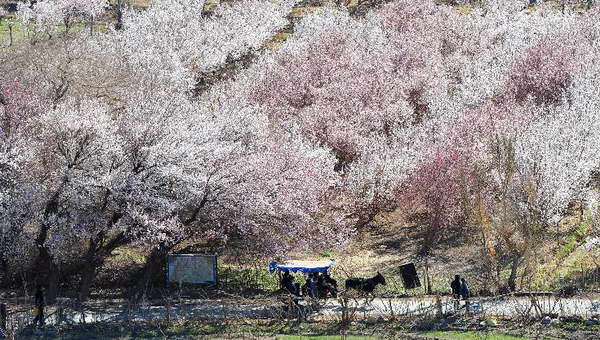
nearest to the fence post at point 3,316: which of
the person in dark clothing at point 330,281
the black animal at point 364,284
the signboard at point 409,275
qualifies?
the person in dark clothing at point 330,281

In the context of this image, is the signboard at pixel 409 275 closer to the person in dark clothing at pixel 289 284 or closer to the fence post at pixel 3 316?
the person in dark clothing at pixel 289 284

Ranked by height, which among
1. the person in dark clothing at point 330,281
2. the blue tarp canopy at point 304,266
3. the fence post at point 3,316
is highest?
the blue tarp canopy at point 304,266

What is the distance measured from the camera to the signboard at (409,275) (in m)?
27.7

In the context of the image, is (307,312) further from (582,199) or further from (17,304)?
(582,199)

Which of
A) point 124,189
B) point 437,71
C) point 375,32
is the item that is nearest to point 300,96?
point 437,71

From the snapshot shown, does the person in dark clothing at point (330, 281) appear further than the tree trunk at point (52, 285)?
No

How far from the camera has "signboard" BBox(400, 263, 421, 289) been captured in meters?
27.7

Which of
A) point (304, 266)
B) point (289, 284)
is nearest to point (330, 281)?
point (304, 266)

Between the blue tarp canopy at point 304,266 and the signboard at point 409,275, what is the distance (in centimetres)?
222

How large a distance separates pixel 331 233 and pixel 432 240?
4693 millimetres

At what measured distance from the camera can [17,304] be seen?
27078mm

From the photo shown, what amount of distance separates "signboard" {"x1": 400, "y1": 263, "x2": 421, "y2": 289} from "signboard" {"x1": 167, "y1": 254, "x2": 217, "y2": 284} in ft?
19.1

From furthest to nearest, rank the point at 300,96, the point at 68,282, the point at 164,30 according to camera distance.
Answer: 1. the point at 164,30
2. the point at 300,96
3. the point at 68,282

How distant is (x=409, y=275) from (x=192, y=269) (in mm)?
6701
